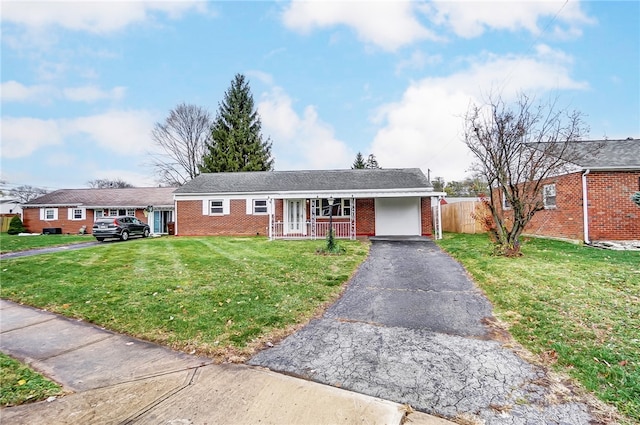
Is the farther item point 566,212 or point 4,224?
point 4,224

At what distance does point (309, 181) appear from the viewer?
19781 mm

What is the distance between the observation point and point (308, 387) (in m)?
2.98

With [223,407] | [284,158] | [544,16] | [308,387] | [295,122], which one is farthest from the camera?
[284,158]

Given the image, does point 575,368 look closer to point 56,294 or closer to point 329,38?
point 56,294

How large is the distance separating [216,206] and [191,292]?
47.0 ft

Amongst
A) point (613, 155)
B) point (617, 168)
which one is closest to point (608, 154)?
point (613, 155)

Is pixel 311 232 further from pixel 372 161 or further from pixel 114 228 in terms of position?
pixel 372 161

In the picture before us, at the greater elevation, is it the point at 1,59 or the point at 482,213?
the point at 1,59

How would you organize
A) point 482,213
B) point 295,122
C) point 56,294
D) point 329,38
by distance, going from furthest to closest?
point 295,122 → point 482,213 → point 329,38 → point 56,294

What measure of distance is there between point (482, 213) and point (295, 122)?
13.3 metres

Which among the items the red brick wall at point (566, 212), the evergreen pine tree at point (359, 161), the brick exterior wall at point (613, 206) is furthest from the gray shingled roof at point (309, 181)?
the evergreen pine tree at point (359, 161)

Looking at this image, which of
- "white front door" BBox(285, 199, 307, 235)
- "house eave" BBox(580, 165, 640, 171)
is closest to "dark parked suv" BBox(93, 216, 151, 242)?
"white front door" BBox(285, 199, 307, 235)

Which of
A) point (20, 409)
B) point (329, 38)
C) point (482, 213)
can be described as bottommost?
point (20, 409)

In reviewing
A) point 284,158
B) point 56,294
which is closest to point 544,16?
point 56,294
